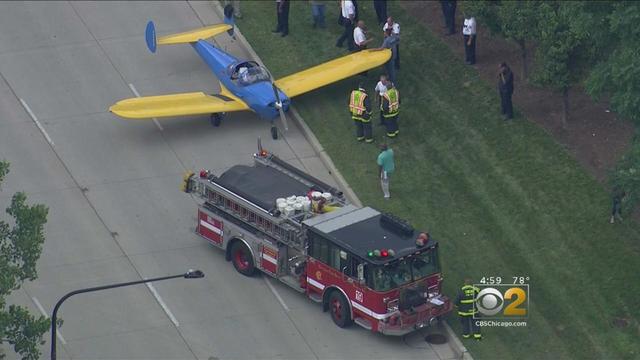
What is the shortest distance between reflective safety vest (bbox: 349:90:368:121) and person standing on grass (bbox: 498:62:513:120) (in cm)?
385

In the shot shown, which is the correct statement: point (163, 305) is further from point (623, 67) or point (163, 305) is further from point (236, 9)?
point (236, 9)

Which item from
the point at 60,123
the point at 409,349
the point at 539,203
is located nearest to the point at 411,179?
the point at 539,203

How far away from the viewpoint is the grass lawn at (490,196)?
4162 cm

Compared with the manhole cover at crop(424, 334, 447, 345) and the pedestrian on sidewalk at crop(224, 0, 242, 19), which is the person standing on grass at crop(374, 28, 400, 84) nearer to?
the pedestrian on sidewalk at crop(224, 0, 242, 19)

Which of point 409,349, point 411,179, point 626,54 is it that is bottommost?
point 409,349

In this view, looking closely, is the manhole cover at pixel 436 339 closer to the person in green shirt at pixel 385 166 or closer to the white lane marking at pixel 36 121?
the person in green shirt at pixel 385 166

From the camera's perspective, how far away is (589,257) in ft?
143

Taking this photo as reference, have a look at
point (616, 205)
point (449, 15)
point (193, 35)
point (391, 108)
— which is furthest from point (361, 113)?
A: point (616, 205)

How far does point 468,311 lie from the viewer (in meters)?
41.0

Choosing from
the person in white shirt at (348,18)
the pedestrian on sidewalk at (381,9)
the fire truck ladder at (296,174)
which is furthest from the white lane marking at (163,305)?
the pedestrian on sidewalk at (381,9)

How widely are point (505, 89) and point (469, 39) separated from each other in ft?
10.9

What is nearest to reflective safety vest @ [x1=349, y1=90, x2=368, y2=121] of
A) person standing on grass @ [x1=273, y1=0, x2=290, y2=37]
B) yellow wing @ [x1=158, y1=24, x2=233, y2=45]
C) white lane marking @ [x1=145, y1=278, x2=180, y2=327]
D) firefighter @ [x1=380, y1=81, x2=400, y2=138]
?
firefighter @ [x1=380, y1=81, x2=400, y2=138]

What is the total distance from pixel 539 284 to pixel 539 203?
11.0 ft

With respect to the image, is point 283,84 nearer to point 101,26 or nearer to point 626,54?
point 101,26
